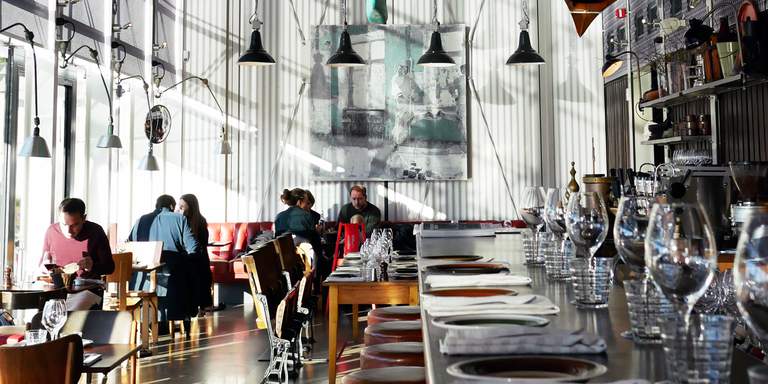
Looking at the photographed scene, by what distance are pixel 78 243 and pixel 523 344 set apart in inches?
217

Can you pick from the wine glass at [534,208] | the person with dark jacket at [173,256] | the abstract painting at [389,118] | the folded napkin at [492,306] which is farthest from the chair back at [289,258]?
Result: the abstract painting at [389,118]

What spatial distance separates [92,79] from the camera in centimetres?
841

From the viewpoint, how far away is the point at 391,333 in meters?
3.52

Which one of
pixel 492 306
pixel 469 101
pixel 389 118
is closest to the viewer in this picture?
pixel 492 306

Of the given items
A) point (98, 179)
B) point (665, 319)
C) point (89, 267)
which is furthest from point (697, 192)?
point (98, 179)

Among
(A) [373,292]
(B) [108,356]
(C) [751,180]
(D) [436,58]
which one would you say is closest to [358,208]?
(D) [436,58]

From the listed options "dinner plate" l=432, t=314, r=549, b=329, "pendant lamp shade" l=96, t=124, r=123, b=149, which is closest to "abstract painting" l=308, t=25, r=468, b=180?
"pendant lamp shade" l=96, t=124, r=123, b=149

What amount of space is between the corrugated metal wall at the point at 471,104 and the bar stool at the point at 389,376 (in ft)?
26.1

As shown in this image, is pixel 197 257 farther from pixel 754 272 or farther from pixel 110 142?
pixel 754 272

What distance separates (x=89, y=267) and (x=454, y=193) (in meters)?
5.75

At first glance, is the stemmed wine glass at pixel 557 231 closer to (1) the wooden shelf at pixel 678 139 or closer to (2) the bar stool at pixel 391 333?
(2) the bar stool at pixel 391 333

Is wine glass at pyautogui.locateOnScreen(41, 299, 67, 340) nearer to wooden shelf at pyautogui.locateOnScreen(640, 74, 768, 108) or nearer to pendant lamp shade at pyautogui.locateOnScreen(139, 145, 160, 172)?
wooden shelf at pyautogui.locateOnScreen(640, 74, 768, 108)

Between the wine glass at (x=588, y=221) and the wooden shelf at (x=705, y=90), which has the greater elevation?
the wooden shelf at (x=705, y=90)

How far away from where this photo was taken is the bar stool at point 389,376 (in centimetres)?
267
